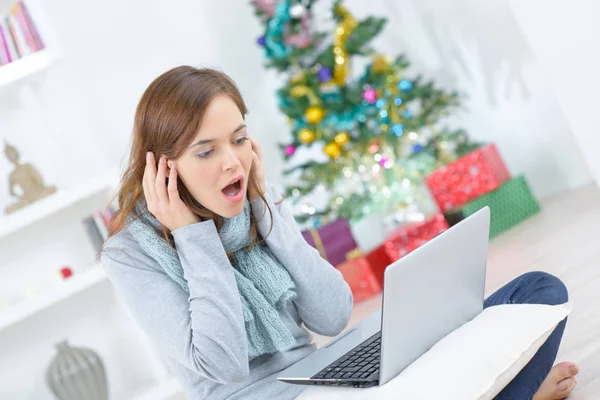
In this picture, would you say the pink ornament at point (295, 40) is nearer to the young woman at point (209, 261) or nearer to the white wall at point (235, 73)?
the white wall at point (235, 73)

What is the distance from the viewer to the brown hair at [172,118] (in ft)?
5.16

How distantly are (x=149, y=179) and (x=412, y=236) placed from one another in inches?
106

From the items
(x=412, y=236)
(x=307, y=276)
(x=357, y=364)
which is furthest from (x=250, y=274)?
(x=412, y=236)

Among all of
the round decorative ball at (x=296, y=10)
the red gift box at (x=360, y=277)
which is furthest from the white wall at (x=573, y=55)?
the round decorative ball at (x=296, y=10)

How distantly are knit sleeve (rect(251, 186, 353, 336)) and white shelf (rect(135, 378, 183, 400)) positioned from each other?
203cm

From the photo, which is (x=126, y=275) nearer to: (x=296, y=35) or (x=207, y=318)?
(x=207, y=318)

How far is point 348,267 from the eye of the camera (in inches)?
160

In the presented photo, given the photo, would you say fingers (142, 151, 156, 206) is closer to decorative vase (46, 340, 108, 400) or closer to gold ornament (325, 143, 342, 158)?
decorative vase (46, 340, 108, 400)

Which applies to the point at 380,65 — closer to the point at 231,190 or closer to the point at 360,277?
the point at 360,277

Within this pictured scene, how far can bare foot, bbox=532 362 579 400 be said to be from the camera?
1675mm

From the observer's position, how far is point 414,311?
4.53ft

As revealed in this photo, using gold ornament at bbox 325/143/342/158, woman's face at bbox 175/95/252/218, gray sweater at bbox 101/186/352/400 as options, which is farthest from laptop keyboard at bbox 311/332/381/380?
gold ornament at bbox 325/143/342/158

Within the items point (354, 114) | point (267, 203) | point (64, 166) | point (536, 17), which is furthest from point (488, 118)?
point (267, 203)

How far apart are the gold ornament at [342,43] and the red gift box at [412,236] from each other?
758mm
